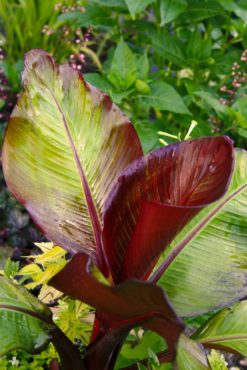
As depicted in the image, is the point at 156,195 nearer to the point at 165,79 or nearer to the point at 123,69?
the point at 123,69

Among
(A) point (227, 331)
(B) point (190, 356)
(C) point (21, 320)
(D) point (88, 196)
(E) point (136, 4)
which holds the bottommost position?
(A) point (227, 331)

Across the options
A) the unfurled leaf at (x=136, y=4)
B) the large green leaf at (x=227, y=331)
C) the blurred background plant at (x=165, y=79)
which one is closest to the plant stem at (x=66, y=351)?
→ the large green leaf at (x=227, y=331)

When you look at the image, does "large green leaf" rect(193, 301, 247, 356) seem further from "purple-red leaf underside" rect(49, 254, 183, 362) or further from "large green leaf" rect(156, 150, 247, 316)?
"purple-red leaf underside" rect(49, 254, 183, 362)

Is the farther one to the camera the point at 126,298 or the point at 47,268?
the point at 47,268

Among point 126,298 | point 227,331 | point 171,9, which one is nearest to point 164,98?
point 171,9

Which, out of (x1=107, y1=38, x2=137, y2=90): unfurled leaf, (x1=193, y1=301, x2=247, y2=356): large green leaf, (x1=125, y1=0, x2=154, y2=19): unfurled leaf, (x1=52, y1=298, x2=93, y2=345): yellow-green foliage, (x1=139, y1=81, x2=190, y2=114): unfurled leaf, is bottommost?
(x1=193, y1=301, x2=247, y2=356): large green leaf

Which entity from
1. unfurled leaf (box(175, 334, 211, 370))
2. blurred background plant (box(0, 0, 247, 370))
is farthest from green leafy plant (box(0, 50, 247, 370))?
blurred background plant (box(0, 0, 247, 370))

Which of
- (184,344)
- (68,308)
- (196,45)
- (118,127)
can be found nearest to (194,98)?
(196,45)
